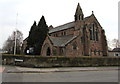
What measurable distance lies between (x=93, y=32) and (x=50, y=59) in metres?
23.5

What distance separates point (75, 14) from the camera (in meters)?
42.0

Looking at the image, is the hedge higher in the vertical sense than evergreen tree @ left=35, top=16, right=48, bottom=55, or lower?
lower

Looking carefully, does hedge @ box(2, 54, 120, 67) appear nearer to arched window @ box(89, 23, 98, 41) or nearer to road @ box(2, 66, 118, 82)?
road @ box(2, 66, 118, 82)

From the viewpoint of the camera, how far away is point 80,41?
37.7m

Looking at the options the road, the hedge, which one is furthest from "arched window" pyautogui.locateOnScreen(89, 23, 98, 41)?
the road

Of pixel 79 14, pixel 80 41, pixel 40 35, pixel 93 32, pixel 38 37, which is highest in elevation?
pixel 79 14

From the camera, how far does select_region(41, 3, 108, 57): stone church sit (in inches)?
1367

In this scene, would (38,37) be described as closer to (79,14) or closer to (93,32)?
(79,14)

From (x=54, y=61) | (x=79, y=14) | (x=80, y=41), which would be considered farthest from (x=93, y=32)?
(x=54, y=61)

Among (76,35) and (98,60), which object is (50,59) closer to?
(98,60)

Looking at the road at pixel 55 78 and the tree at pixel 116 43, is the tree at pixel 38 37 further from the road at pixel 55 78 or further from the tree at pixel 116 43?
the tree at pixel 116 43

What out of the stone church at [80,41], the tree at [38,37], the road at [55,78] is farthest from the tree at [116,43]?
the road at [55,78]

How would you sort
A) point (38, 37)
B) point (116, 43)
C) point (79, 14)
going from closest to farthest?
point (79, 14) → point (38, 37) → point (116, 43)

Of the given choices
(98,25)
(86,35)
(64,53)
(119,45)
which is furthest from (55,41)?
(119,45)
